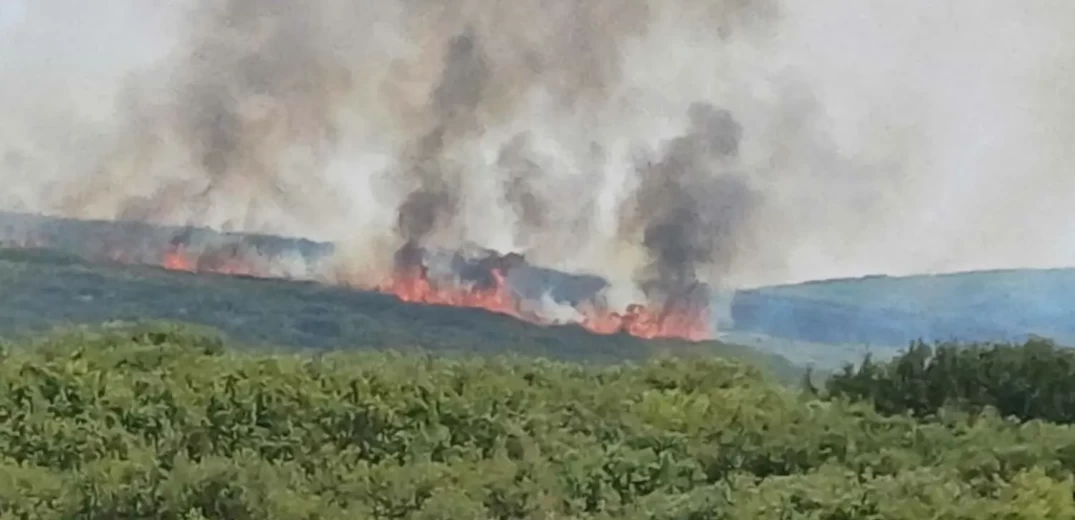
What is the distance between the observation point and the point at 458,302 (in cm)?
173

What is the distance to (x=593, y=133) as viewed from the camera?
174 centimetres

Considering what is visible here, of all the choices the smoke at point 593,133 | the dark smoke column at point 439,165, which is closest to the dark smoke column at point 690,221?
the smoke at point 593,133

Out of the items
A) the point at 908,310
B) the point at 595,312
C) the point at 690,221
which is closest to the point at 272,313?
the point at 595,312

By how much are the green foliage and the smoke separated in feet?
0.35

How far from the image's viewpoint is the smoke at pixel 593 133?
5.65 feet

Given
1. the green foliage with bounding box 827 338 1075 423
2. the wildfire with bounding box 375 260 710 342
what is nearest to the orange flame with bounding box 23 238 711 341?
Result: the wildfire with bounding box 375 260 710 342

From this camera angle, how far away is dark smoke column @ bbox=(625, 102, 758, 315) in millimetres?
1721

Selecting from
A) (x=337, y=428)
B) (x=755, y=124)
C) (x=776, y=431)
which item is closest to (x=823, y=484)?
(x=776, y=431)

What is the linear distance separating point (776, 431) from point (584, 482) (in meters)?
0.24

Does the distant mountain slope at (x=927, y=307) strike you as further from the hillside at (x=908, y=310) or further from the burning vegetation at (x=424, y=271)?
the burning vegetation at (x=424, y=271)

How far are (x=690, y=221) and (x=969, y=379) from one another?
0.38 metres

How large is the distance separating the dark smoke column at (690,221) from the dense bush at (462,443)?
9cm

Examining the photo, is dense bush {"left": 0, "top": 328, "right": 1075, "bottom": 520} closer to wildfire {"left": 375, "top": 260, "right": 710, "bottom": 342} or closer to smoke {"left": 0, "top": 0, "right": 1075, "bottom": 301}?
wildfire {"left": 375, "top": 260, "right": 710, "bottom": 342}

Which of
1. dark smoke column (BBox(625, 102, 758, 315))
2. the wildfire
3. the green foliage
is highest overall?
dark smoke column (BBox(625, 102, 758, 315))
